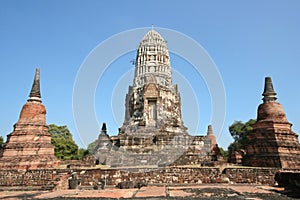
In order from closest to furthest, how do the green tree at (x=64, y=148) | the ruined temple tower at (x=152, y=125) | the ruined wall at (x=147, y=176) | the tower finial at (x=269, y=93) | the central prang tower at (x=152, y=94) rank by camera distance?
the ruined wall at (x=147, y=176) < the tower finial at (x=269, y=93) < the ruined temple tower at (x=152, y=125) < the central prang tower at (x=152, y=94) < the green tree at (x=64, y=148)

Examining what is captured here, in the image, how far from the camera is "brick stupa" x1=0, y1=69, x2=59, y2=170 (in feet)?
52.7

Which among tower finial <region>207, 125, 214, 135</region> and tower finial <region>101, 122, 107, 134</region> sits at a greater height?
tower finial <region>207, 125, 214, 135</region>

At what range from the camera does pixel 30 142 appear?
664 inches

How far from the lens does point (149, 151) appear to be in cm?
2038

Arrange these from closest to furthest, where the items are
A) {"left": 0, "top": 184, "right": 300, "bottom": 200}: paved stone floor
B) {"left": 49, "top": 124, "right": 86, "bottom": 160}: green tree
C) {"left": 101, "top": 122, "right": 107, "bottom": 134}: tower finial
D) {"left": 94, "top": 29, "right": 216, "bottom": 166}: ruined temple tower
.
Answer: {"left": 0, "top": 184, "right": 300, "bottom": 200}: paved stone floor, {"left": 94, "top": 29, "right": 216, "bottom": 166}: ruined temple tower, {"left": 101, "top": 122, "right": 107, "bottom": 134}: tower finial, {"left": 49, "top": 124, "right": 86, "bottom": 160}: green tree

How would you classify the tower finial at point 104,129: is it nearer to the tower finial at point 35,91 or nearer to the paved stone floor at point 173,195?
the tower finial at point 35,91

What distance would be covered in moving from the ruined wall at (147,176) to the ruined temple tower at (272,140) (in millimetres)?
3581

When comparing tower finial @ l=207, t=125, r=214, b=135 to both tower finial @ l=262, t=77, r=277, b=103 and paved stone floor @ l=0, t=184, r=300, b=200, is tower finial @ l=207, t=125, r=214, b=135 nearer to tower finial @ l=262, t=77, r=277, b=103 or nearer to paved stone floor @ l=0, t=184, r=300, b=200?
tower finial @ l=262, t=77, r=277, b=103

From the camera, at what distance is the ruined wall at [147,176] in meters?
12.6

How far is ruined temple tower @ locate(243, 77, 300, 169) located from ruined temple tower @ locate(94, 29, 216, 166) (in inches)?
176

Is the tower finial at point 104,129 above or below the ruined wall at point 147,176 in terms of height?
above

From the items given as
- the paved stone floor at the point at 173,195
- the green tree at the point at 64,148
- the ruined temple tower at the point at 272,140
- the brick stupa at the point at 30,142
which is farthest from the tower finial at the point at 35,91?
the ruined temple tower at the point at 272,140

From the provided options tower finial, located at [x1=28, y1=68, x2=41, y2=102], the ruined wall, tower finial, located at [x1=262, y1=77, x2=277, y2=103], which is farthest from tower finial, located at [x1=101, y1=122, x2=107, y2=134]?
tower finial, located at [x1=262, y1=77, x2=277, y2=103]

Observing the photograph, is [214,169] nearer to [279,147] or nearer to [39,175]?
[279,147]
